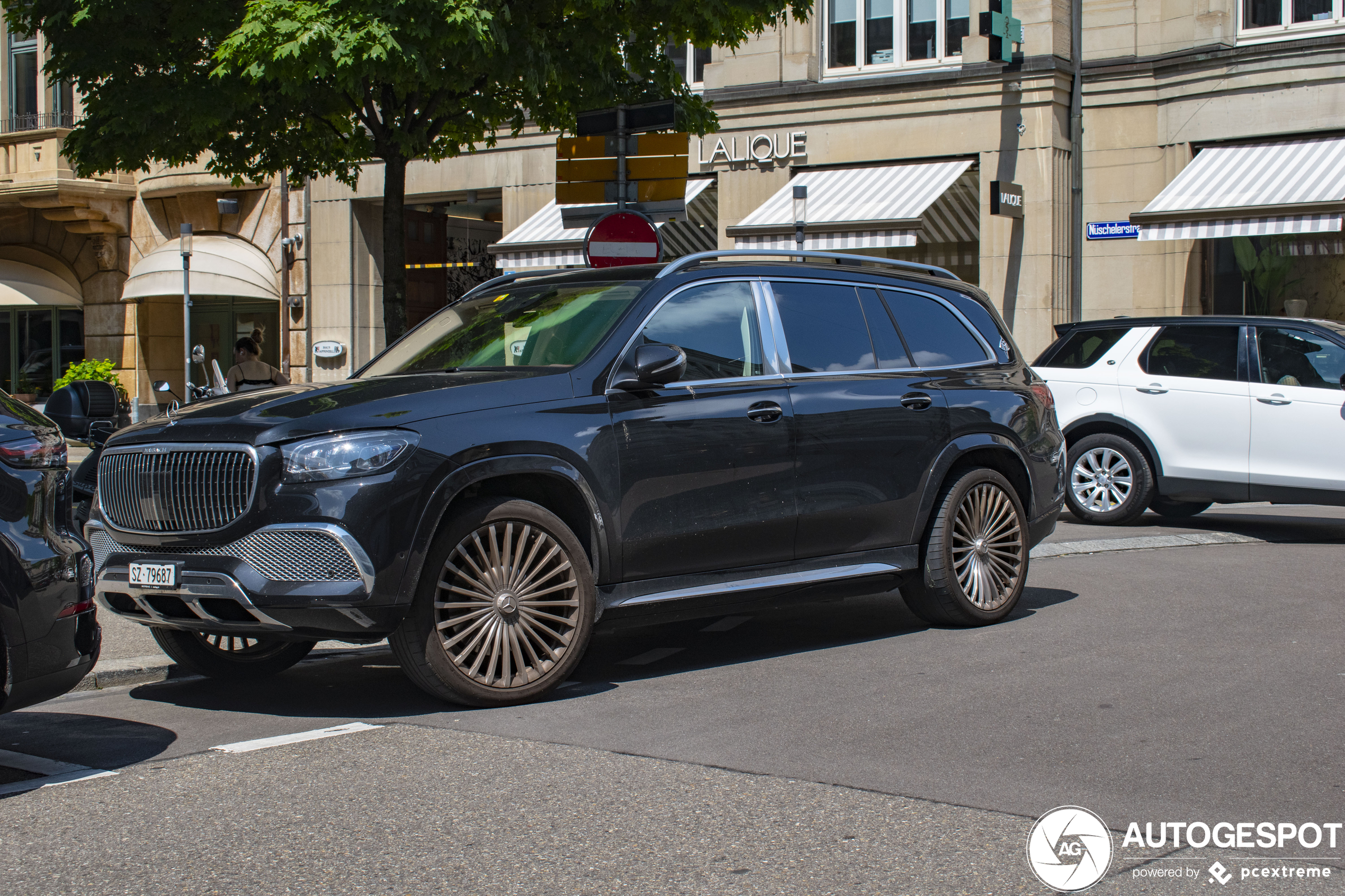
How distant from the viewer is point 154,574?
5.68 metres

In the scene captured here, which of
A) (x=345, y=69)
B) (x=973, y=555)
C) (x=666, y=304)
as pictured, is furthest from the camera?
(x=345, y=69)

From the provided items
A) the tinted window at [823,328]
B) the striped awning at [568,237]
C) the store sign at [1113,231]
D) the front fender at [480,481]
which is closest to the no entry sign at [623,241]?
the tinted window at [823,328]

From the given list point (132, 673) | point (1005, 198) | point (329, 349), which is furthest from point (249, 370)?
point (329, 349)

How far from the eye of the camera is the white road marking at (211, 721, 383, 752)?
5273 millimetres

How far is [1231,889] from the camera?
3.74 metres

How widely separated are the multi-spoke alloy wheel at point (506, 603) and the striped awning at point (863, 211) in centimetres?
1462

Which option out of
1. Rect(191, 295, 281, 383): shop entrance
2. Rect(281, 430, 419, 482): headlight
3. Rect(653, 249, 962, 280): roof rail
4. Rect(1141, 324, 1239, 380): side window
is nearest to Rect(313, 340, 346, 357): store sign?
Rect(191, 295, 281, 383): shop entrance

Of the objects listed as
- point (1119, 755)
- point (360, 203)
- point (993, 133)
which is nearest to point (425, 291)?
point (360, 203)

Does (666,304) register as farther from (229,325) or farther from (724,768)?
(229,325)

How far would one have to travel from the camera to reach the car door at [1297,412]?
11.1m

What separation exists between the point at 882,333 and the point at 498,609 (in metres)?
2.66

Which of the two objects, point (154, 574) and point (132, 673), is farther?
point (132, 673)

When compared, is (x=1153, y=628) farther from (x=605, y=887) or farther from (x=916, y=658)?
(x=605, y=887)

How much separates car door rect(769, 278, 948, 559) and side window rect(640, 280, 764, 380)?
0.18 meters
